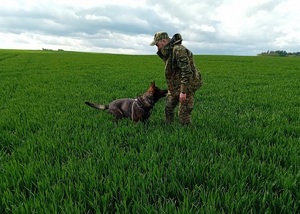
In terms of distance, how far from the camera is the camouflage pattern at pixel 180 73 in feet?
17.0

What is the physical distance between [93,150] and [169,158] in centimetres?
111

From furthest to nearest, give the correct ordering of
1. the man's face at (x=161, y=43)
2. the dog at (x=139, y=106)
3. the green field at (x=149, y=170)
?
the dog at (x=139, y=106), the man's face at (x=161, y=43), the green field at (x=149, y=170)

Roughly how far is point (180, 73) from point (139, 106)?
3.52 feet

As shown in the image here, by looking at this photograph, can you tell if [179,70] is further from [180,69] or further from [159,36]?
[159,36]

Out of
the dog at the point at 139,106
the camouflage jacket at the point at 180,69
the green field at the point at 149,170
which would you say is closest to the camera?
the green field at the point at 149,170

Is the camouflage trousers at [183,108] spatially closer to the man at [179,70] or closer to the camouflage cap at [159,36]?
the man at [179,70]

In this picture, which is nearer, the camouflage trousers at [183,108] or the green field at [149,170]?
the green field at [149,170]

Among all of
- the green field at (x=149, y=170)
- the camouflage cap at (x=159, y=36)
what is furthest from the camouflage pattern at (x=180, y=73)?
the green field at (x=149, y=170)

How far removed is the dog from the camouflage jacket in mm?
281

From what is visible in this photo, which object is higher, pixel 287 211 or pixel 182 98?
pixel 182 98

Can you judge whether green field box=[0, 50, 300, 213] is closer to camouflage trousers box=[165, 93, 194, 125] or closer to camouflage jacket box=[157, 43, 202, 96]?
camouflage trousers box=[165, 93, 194, 125]

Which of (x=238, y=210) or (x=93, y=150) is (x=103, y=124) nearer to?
(x=93, y=150)

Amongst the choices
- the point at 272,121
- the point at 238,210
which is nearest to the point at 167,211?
the point at 238,210

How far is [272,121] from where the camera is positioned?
618cm
